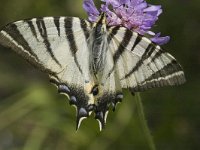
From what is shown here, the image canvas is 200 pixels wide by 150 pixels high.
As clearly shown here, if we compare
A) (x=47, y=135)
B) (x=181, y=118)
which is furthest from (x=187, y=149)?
(x=47, y=135)

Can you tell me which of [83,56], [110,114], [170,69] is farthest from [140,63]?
[110,114]

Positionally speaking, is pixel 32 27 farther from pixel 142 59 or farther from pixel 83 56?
pixel 142 59

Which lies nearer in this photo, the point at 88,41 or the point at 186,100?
the point at 88,41

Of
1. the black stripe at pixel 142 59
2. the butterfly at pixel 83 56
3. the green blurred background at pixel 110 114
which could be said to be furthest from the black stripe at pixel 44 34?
the green blurred background at pixel 110 114

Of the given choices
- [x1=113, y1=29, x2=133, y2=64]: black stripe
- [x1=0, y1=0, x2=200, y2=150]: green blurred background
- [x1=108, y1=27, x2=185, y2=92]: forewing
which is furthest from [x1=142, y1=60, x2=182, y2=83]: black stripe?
[x1=0, y1=0, x2=200, y2=150]: green blurred background

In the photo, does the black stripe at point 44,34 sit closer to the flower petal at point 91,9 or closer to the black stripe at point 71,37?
the black stripe at point 71,37

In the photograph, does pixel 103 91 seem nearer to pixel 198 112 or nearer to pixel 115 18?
pixel 115 18

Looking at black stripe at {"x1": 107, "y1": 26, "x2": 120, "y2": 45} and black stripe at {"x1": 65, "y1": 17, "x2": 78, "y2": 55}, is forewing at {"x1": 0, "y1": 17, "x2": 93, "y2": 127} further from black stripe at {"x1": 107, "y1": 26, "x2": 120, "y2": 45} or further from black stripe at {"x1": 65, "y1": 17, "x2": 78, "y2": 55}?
black stripe at {"x1": 107, "y1": 26, "x2": 120, "y2": 45}
